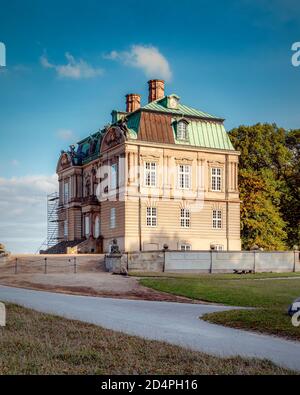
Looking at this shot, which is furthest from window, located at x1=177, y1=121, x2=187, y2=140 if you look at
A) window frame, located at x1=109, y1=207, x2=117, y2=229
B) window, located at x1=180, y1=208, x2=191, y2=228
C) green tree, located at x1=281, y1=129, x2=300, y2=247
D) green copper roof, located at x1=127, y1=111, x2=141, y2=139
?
green tree, located at x1=281, y1=129, x2=300, y2=247

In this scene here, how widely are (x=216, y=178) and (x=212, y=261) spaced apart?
53.4ft

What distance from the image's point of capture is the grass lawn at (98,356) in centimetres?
981

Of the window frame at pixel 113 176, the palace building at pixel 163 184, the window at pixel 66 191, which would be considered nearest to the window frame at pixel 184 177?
the palace building at pixel 163 184

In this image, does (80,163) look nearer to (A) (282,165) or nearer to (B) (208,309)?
(A) (282,165)

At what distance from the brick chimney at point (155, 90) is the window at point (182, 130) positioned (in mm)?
6766

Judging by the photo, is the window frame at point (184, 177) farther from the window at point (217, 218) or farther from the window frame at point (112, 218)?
the window frame at point (112, 218)

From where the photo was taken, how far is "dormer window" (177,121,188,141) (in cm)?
5478

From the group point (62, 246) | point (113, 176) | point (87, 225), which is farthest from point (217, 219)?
point (62, 246)

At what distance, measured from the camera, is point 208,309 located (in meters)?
20.1

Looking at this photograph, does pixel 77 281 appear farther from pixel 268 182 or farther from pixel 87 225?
pixel 268 182

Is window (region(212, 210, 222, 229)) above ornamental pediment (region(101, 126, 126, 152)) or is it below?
below

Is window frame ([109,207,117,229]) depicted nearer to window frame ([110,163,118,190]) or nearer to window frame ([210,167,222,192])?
window frame ([110,163,118,190])

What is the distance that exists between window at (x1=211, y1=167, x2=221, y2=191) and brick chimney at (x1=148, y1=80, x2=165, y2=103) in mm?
9656

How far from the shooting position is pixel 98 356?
10914 millimetres
